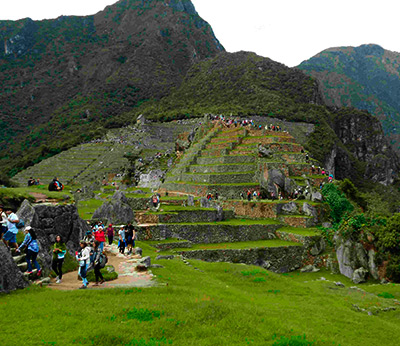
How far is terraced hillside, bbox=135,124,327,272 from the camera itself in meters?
23.1

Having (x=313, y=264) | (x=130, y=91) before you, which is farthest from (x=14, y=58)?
(x=313, y=264)

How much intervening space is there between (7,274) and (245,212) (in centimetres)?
2378

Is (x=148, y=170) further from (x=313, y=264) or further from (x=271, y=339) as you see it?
(x=271, y=339)

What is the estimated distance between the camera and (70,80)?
16350cm

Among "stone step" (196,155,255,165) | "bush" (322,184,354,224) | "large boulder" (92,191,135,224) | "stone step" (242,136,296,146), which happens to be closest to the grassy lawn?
"large boulder" (92,191,135,224)

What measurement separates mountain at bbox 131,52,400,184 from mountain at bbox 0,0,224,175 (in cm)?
1723

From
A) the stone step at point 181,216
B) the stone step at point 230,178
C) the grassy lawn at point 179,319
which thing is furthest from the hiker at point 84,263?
the stone step at point 230,178

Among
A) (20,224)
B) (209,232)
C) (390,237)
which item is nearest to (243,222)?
(209,232)

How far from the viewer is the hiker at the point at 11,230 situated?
9.86 metres

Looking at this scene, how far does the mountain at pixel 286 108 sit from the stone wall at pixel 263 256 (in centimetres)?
5825

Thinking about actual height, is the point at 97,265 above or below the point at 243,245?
above

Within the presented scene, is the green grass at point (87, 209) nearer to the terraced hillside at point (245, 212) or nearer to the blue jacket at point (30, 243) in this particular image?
the terraced hillside at point (245, 212)

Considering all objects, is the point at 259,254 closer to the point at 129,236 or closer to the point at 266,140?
the point at 129,236

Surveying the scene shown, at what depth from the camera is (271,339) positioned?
23.9 ft
